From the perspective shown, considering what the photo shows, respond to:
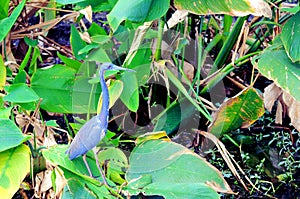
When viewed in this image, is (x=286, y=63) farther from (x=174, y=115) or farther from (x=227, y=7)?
(x=174, y=115)

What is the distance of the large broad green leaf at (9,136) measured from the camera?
1.42 metres

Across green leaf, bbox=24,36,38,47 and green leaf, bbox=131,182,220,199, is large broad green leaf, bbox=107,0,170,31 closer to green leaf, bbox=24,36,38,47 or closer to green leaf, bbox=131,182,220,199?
green leaf, bbox=131,182,220,199

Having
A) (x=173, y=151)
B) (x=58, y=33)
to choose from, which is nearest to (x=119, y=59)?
(x=173, y=151)

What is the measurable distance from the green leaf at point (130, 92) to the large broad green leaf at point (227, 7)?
0.34 meters

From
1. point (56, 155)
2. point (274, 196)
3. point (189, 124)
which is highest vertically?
point (56, 155)

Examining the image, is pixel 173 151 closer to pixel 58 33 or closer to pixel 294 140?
pixel 294 140

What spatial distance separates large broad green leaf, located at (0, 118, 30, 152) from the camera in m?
1.42

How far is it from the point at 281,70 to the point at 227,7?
232 mm

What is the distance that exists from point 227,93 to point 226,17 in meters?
0.27

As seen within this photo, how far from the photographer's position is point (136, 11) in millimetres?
1356

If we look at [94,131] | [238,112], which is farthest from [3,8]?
[238,112]

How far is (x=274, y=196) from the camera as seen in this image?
5.94 ft

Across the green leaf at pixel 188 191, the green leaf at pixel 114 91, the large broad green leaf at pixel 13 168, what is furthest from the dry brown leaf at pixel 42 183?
the green leaf at pixel 188 191

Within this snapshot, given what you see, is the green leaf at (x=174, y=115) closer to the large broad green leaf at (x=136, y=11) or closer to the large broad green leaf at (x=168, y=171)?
the large broad green leaf at (x=168, y=171)
